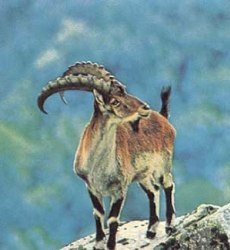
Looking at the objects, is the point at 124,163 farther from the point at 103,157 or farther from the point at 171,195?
the point at 171,195

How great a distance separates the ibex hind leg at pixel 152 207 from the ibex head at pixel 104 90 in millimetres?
614

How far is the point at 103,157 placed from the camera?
6.68 m

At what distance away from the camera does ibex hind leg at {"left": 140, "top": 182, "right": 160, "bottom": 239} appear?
280 inches

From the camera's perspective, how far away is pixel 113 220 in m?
6.78

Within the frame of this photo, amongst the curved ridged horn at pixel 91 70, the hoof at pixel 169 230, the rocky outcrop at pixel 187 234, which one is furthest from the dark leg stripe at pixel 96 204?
the curved ridged horn at pixel 91 70

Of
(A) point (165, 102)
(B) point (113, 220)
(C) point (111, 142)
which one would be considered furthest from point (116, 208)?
(A) point (165, 102)

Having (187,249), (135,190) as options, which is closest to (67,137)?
(135,190)

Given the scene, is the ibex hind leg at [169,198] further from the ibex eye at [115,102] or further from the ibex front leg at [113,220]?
the ibex eye at [115,102]

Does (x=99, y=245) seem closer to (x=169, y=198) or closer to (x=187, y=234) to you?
(x=169, y=198)

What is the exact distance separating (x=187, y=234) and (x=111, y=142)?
0.73 metres

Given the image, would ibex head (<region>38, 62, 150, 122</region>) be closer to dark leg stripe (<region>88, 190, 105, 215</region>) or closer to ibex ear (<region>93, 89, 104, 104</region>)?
ibex ear (<region>93, 89, 104, 104</region>)

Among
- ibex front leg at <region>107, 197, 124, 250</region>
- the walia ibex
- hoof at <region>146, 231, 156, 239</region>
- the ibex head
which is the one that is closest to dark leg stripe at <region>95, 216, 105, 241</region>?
the walia ibex

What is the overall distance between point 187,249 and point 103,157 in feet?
2.49

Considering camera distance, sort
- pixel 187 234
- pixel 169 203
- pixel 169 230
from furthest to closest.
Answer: pixel 169 203 < pixel 169 230 < pixel 187 234
